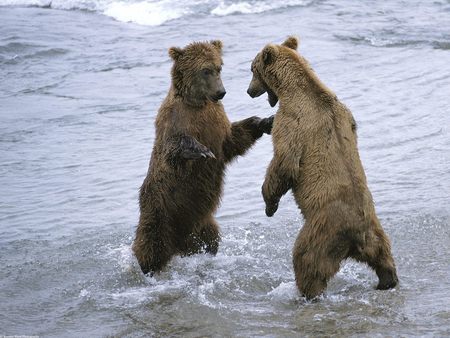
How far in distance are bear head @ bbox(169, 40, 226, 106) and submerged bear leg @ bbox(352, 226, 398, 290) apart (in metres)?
1.84

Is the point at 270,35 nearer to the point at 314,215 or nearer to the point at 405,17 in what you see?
the point at 405,17

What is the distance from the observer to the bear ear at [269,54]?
22.1ft

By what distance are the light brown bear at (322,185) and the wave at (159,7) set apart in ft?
40.2

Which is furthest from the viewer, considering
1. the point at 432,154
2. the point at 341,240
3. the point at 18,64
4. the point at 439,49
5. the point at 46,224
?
the point at 18,64

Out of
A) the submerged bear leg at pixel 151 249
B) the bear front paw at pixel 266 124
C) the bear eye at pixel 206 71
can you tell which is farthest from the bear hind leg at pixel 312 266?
the bear eye at pixel 206 71

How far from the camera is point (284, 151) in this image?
6.37 m

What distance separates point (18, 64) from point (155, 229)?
31.2 feet

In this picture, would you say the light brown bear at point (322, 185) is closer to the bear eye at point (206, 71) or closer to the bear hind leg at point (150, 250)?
the bear eye at point (206, 71)

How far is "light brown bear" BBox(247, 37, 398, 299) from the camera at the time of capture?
6184 mm

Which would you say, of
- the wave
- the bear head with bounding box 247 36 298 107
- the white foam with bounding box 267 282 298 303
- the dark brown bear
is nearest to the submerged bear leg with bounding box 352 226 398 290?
the white foam with bounding box 267 282 298 303

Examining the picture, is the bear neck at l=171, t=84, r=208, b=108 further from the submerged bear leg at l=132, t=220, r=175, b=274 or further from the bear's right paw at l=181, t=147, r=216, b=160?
the submerged bear leg at l=132, t=220, r=175, b=274

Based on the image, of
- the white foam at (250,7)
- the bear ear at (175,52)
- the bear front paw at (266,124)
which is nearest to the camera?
the bear ear at (175,52)

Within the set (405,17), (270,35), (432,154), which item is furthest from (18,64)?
→ (432,154)

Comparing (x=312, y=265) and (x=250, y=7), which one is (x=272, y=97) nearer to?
(x=312, y=265)
